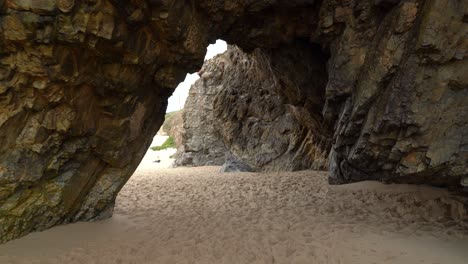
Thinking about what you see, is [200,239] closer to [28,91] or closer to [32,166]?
[32,166]

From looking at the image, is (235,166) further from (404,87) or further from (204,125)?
(404,87)

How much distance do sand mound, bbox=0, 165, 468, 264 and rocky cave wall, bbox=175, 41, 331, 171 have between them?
197 inches

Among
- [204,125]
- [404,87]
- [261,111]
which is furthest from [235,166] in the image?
[404,87]

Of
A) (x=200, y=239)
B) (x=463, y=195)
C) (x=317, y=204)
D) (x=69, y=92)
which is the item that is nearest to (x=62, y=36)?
(x=69, y=92)

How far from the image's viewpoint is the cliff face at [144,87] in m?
5.35

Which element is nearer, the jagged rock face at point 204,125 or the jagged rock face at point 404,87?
the jagged rock face at point 404,87

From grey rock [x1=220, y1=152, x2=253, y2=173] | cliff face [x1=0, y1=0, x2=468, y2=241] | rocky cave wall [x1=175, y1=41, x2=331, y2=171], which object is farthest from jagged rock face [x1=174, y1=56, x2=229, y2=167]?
cliff face [x1=0, y1=0, x2=468, y2=241]

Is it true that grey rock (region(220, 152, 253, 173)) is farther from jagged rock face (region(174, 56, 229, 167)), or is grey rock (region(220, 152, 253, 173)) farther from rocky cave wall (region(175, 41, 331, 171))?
jagged rock face (region(174, 56, 229, 167))

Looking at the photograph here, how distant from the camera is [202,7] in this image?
7316 mm

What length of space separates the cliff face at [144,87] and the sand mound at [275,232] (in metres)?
0.67

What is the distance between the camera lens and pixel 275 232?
23.5ft

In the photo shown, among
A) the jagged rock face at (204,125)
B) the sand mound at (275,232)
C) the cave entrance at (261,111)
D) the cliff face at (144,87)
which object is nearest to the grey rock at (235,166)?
the cave entrance at (261,111)

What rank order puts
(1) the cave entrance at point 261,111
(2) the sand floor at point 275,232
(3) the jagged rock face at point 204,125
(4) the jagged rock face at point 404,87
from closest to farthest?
(2) the sand floor at point 275,232 → (4) the jagged rock face at point 404,87 → (1) the cave entrance at point 261,111 → (3) the jagged rock face at point 204,125

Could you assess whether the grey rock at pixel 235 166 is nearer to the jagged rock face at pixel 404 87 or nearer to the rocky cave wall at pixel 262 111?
the rocky cave wall at pixel 262 111
